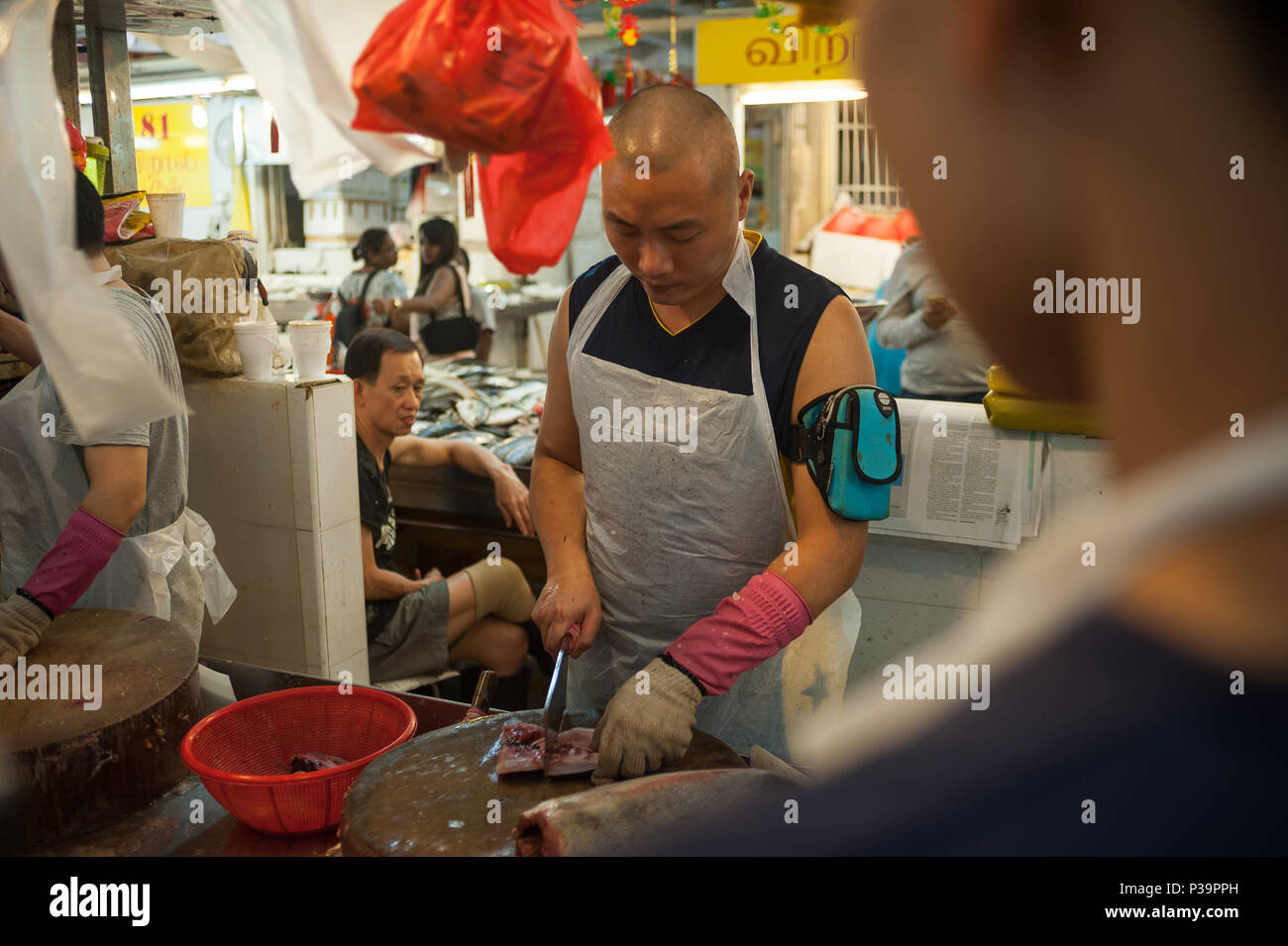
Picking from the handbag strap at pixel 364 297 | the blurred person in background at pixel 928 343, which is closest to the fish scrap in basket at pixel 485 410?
the handbag strap at pixel 364 297

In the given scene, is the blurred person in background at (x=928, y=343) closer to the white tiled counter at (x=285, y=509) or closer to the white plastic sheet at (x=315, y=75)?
the white tiled counter at (x=285, y=509)

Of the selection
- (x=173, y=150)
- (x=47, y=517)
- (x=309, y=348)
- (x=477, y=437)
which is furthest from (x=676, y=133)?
(x=173, y=150)

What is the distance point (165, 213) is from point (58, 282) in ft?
9.69

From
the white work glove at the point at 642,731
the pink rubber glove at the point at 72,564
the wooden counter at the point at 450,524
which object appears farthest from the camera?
the wooden counter at the point at 450,524

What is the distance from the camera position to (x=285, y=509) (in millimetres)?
3541

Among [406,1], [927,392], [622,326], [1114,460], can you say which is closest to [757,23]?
[927,392]

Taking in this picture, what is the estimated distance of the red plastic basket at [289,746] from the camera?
1683 mm

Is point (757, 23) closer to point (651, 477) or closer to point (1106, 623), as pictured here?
point (651, 477)

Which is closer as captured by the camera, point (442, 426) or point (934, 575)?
point (934, 575)

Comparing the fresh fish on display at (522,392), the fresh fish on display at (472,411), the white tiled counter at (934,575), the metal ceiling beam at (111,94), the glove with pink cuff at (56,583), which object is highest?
the metal ceiling beam at (111,94)

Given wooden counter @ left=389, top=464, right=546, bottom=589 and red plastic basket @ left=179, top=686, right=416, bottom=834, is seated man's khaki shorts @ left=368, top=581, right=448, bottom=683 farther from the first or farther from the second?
red plastic basket @ left=179, top=686, right=416, bottom=834

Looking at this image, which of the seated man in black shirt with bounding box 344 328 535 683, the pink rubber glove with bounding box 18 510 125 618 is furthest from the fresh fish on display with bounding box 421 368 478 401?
the pink rubber glove with bounding box 18 510 125 618

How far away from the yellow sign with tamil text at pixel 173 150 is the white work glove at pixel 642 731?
365 inches

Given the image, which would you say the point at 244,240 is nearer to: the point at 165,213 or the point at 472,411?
the point at 165,213
